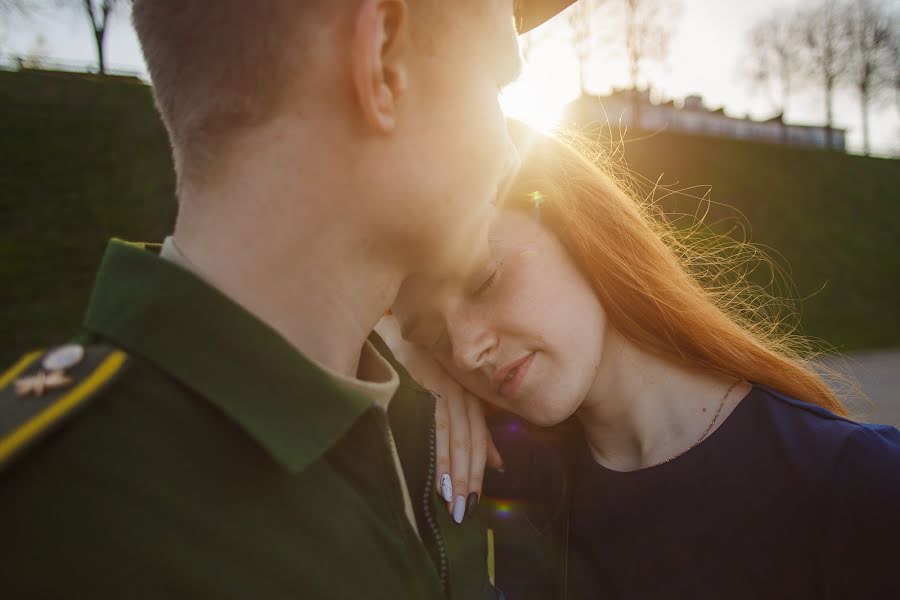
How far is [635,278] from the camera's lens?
7.07ft

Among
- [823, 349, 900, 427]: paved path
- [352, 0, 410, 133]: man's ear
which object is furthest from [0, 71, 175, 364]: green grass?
[823, 349, 900, 427]: paved path

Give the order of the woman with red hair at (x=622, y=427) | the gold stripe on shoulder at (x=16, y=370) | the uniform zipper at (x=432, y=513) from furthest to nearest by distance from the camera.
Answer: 1. the woman with red hair at (x=622, y=427)
2. the uniform zipper at (x=432, y=513)
3. the gold stripe on shoulder at (x=16, y=370)

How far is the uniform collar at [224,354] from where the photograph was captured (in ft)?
3.18

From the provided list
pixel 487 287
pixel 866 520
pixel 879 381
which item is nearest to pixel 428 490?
pixel 487 287

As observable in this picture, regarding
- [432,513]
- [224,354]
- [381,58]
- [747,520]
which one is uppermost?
[381,58]

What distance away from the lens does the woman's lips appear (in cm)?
200

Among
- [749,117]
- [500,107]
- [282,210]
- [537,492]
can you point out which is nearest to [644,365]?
[537,492]

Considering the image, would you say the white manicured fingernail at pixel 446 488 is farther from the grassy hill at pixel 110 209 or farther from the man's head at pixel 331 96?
the grassy hill at pixel 110 209

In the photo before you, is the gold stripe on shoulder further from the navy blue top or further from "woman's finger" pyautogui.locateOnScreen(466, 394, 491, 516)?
the navy blue top

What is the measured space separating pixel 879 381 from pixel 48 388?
1076 cm

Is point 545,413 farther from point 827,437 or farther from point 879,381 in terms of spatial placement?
point 879,381

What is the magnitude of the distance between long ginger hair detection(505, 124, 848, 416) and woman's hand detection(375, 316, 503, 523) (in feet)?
2.07

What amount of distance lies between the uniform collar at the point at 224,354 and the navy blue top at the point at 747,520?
127cm

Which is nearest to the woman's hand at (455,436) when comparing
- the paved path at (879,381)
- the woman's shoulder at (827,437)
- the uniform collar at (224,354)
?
the uniform collar at (224,354)
